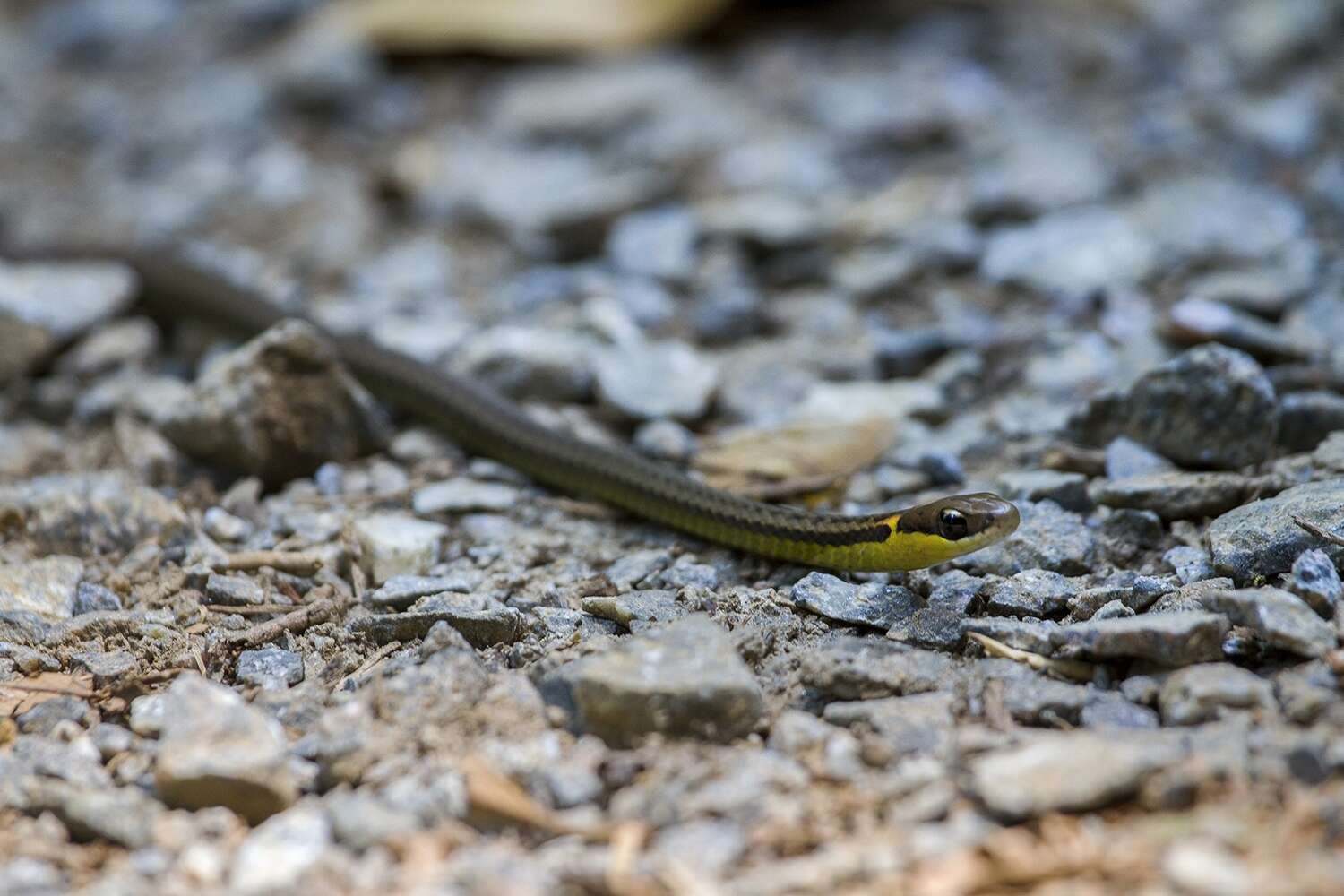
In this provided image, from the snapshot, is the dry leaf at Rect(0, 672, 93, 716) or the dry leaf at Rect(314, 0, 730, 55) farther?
the dry leaf at Rect(314, 0, 730, 55)

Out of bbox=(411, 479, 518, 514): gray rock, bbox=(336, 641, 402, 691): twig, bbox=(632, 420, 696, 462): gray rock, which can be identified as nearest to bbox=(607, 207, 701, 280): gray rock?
bbox=(632, 420, 696, 462): gray rock

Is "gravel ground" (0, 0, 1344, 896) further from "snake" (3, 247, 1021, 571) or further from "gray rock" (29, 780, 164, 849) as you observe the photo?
"snake" (3, 247, 1021, 571)

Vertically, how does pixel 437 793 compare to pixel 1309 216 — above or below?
below

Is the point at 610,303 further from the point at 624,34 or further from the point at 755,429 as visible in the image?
the point at 624,34

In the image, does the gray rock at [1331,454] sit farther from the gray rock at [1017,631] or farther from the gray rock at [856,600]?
the gray rock at [856,600]

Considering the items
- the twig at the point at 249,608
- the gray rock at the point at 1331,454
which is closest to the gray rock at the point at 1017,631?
the gray rock at the point at 1331,454

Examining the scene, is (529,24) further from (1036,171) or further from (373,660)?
(373,660)

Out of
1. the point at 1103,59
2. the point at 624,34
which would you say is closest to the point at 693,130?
the point at 624,34
